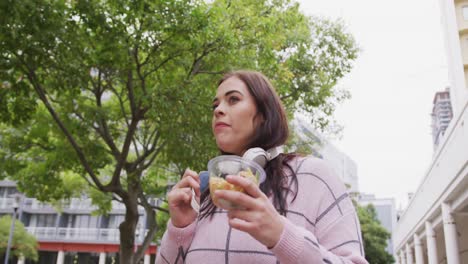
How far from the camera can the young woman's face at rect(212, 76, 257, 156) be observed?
180 centimetres

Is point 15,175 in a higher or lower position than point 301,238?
higher

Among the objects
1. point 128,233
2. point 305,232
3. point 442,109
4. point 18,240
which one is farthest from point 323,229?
point 442,109

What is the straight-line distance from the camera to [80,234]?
3512 cm

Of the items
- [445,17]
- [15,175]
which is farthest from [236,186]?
[445,17]

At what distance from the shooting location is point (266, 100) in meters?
1.89

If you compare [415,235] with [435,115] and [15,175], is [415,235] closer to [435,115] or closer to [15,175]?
[15,175]

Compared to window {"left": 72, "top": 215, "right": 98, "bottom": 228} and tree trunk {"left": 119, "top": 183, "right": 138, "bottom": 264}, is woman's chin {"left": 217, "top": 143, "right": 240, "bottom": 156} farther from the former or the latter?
window {"left": 72, "top": 215, "right": 98, "bottom": 228}

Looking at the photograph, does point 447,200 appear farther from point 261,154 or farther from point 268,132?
point 261,154

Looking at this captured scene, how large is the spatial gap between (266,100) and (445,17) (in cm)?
3200

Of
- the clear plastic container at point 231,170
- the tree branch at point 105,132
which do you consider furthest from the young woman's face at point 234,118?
the tree branch at point 105,132

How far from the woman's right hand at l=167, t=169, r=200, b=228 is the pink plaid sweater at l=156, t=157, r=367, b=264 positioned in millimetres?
30

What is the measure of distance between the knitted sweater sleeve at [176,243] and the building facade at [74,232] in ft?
107

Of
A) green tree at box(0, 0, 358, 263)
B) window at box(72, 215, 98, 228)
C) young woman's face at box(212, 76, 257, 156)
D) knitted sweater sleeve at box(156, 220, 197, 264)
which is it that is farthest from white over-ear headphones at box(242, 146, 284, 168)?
window at box(72, 215, 98, 228)

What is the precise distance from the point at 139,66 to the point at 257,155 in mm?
7727
